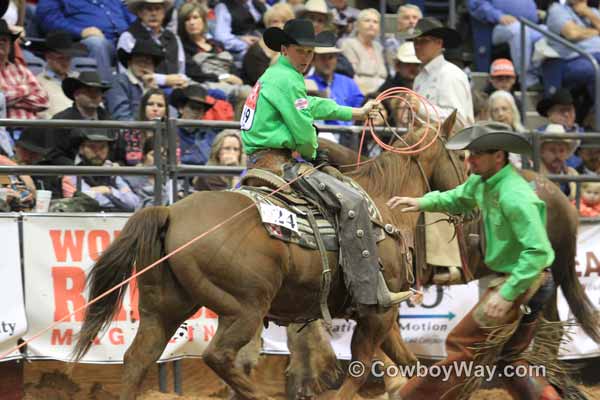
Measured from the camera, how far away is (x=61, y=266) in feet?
27.4

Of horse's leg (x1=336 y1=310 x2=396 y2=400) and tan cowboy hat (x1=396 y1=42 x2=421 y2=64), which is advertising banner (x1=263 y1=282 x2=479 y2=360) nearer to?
horse's leg (x1=336 y1=310 x2=396 y2=400)

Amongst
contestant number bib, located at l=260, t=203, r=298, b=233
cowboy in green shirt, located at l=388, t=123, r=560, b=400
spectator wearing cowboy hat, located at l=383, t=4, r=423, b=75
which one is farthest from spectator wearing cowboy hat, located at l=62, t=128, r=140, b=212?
spectator wearing cowboy hat, located at l=383, t=4, r=423, b=75

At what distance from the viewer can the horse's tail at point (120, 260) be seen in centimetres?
674

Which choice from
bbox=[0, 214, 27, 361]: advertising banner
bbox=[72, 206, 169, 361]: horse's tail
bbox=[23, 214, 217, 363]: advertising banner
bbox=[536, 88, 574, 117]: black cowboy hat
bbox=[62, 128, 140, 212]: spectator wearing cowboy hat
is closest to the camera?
bbox=[72, 206, 169, 361]: horse's tail

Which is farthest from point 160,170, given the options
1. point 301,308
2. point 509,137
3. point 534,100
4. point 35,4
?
point 534,100

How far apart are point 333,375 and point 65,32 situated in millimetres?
4237

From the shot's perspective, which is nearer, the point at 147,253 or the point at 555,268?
the point at 147,253

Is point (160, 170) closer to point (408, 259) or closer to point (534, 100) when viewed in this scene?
point (408, 259)

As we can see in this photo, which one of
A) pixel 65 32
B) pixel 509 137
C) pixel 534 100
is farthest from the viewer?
pixel 534 100

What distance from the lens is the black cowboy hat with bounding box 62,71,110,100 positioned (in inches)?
378

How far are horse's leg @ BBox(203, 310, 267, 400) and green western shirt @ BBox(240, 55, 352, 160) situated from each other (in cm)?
114

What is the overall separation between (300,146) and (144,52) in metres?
3.71

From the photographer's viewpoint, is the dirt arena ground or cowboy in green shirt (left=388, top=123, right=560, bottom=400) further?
the dirt arena ground

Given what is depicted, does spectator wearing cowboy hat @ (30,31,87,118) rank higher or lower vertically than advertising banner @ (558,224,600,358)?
higher
